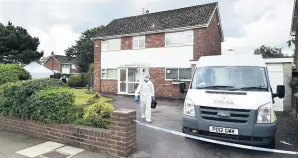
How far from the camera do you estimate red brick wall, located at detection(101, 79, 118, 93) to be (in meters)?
19.1

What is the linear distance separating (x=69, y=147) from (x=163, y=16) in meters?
15.4

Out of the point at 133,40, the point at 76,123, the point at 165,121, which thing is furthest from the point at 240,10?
the point at 76,123

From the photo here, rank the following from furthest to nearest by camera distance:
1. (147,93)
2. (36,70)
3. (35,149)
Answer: (36,70) → (147,93) → (35,149)

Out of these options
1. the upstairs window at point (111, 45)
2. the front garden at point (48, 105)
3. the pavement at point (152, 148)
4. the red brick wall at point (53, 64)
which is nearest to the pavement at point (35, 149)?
the pavement at point (152, 148)

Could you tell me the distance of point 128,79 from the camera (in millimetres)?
18250

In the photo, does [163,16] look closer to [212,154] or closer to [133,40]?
[133,40]

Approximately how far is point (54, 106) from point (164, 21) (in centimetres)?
1411

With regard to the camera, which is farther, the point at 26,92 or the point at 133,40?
the point at 133,40

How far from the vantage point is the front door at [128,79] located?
17.8 m

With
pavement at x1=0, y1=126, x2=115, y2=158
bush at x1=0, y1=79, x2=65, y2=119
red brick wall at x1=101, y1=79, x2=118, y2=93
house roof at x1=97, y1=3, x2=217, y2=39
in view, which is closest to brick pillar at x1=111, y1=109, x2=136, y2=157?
pavement at x1=0, y1=126, x2=115, y2=158

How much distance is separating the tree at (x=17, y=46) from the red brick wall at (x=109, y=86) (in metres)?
11.9

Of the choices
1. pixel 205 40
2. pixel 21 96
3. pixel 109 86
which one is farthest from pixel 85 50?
pixel 21 96

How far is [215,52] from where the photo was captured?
18375 mm

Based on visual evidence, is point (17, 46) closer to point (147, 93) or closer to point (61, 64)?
point (147, 93)
